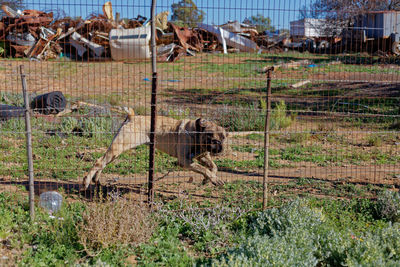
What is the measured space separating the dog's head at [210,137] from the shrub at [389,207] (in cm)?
270

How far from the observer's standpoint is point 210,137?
745 centimetres

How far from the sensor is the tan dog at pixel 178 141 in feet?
24.4

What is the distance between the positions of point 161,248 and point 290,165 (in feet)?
15.1

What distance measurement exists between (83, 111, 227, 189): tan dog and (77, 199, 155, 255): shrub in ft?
6.28

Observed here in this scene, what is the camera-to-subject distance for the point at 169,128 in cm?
770

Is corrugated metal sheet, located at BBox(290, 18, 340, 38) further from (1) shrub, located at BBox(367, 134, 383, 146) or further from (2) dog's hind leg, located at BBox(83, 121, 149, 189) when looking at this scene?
(2) dog's hind leg, located at BBox(83, 121, 149, 189)

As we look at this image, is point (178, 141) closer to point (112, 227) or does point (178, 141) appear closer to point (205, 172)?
point (205, 172)

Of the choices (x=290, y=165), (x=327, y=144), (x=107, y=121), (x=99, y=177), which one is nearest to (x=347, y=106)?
(x=327, y=144)

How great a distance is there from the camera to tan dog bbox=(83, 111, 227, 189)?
7.45m

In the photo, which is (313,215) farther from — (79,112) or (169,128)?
(79,112)

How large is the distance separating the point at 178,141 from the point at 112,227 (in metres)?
2.65

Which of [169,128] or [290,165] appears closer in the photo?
[169,128]

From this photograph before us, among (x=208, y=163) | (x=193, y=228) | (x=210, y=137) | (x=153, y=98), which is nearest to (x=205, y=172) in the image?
(x=208, y=163)

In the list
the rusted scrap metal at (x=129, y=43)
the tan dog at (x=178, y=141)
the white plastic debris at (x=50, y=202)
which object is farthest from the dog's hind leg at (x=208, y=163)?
the rusted scrap metal at (x=129, y=43)
